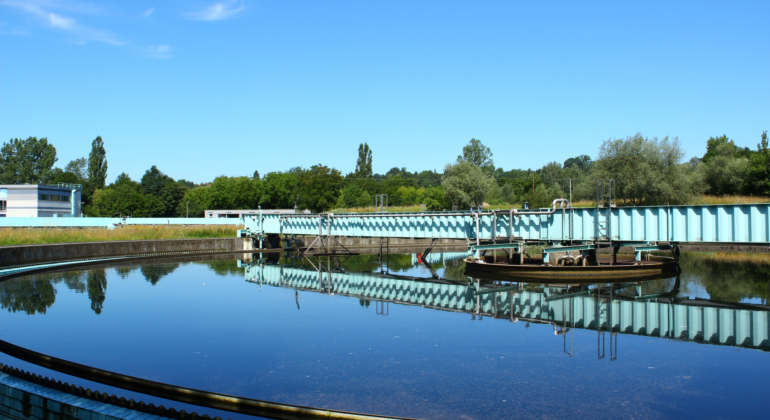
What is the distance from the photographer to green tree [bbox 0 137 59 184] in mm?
123062

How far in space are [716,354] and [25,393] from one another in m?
16.6

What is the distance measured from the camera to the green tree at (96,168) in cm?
12131

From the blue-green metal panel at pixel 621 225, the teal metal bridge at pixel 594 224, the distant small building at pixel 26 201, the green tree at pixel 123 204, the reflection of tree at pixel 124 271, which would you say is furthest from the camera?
the green tree at pixel 123 204

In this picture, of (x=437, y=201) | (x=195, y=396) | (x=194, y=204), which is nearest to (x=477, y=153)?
(x=437, y=201)

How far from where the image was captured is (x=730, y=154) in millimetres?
80312

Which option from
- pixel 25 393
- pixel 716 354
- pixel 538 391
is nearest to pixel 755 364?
pixel 716 354

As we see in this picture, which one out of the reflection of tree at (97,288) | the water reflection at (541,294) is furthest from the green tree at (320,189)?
the reflection of tree at (97,288)

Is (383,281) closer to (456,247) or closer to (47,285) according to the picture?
(47,285)

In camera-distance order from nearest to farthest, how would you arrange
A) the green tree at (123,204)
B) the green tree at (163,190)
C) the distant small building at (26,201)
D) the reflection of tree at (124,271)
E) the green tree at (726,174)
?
1. the reflection of tree at (124,271)
2. the green tree at (726,174)
3. the distant small building at (26,201)
4. the green tree at (123,204)
5. the green tree at (163,190)

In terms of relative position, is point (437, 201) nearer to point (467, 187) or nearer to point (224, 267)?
point (467, 187)

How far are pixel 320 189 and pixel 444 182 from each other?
19095 millimetres

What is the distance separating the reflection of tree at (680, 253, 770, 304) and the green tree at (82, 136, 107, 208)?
117 metres

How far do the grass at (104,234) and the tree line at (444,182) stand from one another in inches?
551

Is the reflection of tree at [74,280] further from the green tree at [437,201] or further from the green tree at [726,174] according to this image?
the green tree at [726,174]
